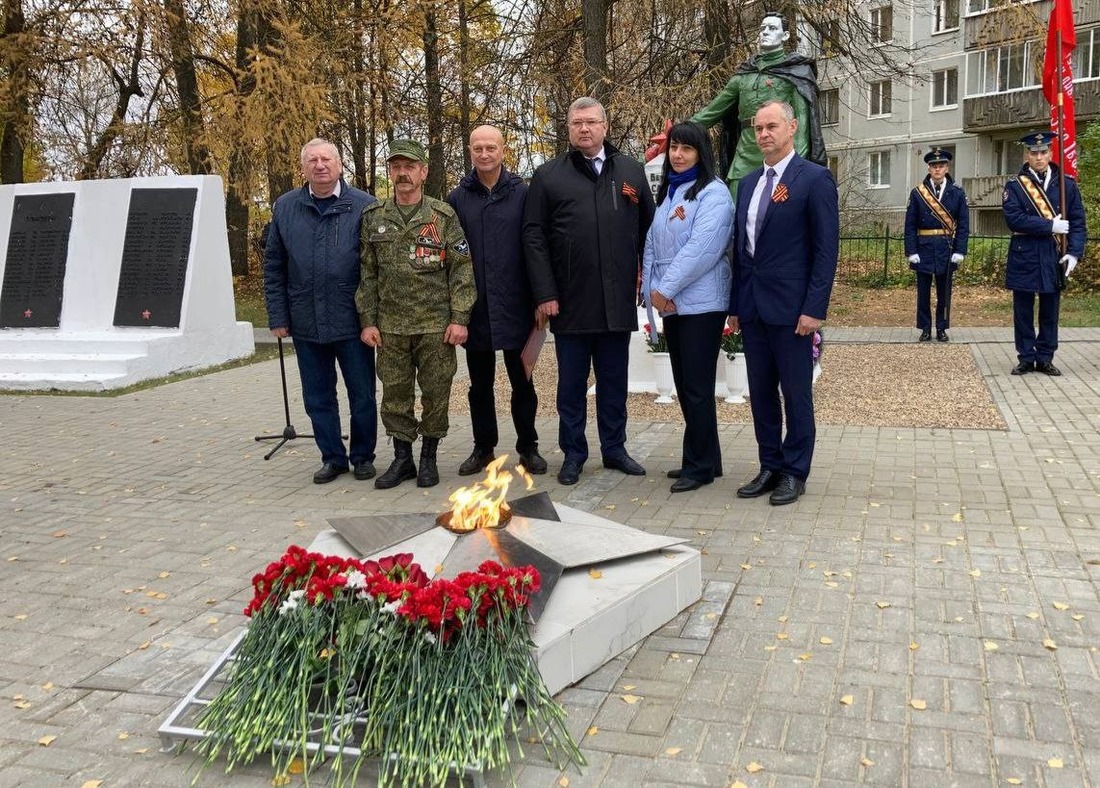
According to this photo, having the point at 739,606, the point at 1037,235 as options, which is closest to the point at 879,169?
the point at 1037,235

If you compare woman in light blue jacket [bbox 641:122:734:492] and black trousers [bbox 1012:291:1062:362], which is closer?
woman in light blue jacket [bbox 641:122:734:492]

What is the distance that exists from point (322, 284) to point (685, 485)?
2433mm

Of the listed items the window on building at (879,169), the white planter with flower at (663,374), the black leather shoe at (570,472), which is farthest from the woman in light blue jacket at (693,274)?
the window on building at (879,169)

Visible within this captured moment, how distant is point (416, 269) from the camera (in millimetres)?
5629

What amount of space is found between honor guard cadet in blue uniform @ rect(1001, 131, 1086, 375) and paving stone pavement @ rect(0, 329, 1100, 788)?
1.84 metres

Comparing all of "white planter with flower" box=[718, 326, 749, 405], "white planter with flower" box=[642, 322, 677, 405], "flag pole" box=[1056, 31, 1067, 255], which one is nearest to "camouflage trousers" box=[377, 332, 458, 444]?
"white planter with flower" box=[642, 322, 677, 405]

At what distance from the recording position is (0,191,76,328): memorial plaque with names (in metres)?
11.5

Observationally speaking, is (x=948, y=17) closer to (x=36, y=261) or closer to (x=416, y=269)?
(x=36, y=261)

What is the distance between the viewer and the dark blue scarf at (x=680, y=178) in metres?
5.37

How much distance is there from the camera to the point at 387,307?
5738 mm

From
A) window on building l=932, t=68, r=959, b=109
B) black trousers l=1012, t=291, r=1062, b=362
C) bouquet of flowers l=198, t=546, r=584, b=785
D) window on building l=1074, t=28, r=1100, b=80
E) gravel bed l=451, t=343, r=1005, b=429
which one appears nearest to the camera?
bouquet of flowers l=198, t=546, r=584, b=785

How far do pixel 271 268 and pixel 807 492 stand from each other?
341cm

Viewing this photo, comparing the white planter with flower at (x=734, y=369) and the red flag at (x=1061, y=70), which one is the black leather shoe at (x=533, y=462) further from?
the red flag at (x=1061, y=70)

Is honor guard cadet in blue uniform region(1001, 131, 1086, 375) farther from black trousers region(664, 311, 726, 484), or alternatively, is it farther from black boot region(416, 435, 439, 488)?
black boot region(416, 435, 439, 488)
